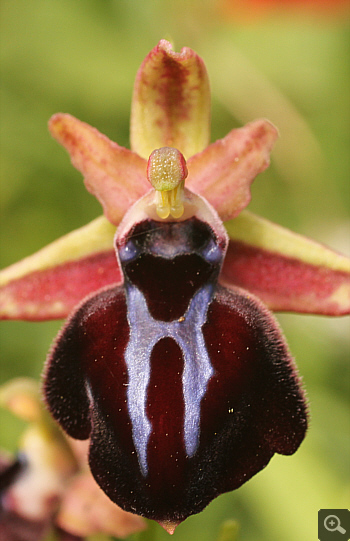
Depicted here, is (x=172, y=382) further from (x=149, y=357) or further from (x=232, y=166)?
(x=232, y=166)

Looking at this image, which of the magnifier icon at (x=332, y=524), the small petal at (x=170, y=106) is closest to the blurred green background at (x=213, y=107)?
the magnifier icon at (x=332, y=524)

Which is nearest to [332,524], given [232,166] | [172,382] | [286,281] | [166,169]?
[286,281]

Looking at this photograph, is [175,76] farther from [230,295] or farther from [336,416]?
[336,416]

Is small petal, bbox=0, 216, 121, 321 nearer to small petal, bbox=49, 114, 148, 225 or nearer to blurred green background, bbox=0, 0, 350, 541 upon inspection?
small petal, bbox=49, 114, 148, 225

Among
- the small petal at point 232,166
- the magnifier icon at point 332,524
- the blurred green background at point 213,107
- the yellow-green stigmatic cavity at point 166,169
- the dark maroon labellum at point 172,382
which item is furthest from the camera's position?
the blurred green background at point 213,107

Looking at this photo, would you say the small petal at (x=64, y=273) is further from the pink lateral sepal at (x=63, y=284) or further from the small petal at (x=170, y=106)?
the small petal at (x=170, y=106)

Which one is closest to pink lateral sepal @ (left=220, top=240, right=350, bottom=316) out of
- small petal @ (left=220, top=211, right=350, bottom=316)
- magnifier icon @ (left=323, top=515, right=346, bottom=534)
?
small petal @ (left=220, top=211, right=350, bottom=316)
